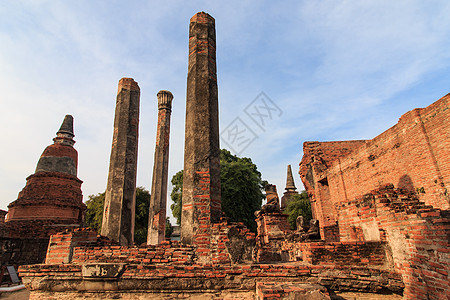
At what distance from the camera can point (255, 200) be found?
1878cm

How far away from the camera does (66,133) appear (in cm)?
1648

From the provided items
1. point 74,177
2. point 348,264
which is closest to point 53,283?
point 348,264

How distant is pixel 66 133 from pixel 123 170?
11.6 m

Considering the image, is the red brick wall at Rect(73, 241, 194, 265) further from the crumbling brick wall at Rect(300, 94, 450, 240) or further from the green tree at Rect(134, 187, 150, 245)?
the green tree at Rect(134, 187, 150, 245)

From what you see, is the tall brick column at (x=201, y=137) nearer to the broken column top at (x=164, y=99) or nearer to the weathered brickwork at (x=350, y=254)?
the weathered brickwork at (x=350, y=254)

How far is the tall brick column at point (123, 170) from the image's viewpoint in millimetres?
7148

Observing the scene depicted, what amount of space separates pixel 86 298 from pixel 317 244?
12.8 ft

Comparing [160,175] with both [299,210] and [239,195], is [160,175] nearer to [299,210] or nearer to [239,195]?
[239,195]

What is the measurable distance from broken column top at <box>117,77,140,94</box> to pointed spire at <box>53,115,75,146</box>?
1028 centimetres

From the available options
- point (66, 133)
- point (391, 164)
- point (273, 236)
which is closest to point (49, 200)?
point (66, 133)

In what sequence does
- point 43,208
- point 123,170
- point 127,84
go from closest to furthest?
point 123,170
point 127,84
point 43,208

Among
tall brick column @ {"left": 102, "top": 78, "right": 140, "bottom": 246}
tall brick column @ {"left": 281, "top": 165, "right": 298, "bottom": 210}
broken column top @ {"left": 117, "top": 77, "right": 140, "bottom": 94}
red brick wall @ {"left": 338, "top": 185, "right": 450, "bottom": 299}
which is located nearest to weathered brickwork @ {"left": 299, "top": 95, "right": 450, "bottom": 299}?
red brick wall @ {"left": 338, "top": 185, "right": 450, "bottom": 299}

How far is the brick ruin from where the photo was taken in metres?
11.4

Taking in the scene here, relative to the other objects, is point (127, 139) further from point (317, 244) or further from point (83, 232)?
point (317, 244)
